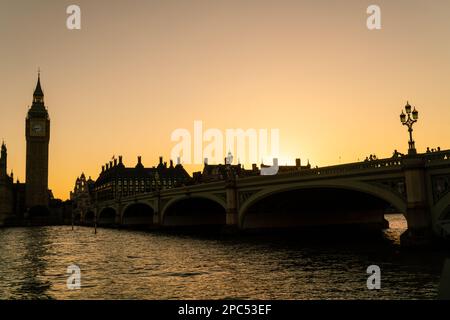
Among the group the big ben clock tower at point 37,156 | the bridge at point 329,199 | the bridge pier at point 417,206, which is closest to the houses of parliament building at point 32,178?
the big ben clock tower at point 37,156

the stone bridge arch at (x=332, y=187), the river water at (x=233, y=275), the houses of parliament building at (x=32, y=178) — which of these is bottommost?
the river water at (x=233, y=275)

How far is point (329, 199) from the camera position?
56.1m

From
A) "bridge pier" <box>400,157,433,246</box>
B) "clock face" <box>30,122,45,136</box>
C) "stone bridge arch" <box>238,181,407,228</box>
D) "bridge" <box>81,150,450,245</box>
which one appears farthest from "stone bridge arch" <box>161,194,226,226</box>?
"clock face" <box>30,122,45,136</box>

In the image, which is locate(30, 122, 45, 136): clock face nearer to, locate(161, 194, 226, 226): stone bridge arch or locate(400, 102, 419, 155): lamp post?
locate(161, 194, 226, 226): stone bridge arch

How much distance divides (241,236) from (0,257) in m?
26.4

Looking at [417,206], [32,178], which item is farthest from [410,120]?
[32,178]

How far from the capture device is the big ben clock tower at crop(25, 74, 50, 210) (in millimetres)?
168625

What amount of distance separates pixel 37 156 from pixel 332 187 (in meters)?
155

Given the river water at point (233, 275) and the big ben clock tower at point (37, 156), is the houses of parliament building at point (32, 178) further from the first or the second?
the river water at point (233, 275)

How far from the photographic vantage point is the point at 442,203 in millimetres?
30000

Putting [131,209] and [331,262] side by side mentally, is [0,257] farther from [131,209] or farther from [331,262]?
[131,209]

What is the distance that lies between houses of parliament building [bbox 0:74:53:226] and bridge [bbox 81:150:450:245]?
71.8 meters

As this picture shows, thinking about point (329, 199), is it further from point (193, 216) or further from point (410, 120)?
point (193, 216)

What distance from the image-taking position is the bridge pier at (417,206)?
3075cm
